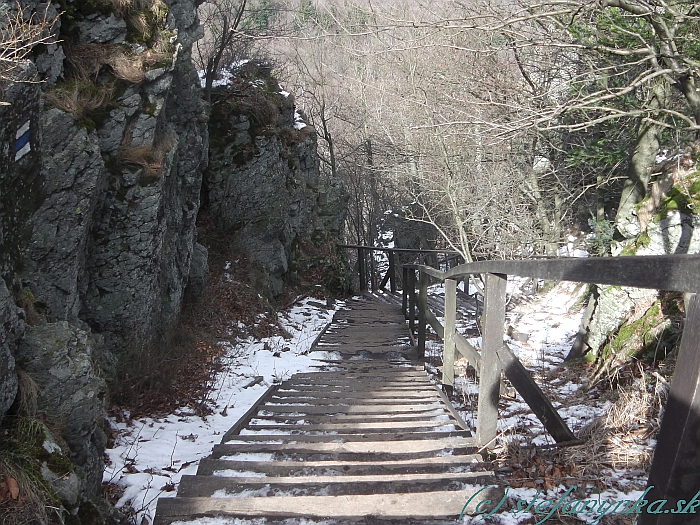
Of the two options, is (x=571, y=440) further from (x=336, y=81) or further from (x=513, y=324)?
(x=336, y=81)

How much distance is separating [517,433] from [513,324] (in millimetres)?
7193

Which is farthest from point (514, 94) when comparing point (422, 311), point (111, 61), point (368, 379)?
point (111, 61)

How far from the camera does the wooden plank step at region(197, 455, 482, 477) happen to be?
2862 millimetres

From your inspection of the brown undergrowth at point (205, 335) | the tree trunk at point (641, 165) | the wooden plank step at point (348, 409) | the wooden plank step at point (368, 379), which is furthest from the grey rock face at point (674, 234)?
the brown undergrowth at point (205, 335)

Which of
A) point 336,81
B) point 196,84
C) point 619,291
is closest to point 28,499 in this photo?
point 619,291

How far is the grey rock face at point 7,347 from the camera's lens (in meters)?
2.59

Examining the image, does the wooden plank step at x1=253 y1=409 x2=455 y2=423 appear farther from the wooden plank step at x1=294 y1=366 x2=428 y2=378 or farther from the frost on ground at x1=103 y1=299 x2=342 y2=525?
the wooden plank step at x1=294 y1=366 x2=428 y2=378

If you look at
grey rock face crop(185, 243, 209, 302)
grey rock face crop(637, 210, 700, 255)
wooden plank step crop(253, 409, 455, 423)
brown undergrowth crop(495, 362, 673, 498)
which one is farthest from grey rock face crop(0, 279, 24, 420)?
grey rock face crop(637, 210, 700, 255)

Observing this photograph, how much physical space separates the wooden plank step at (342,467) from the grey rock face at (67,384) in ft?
2.60

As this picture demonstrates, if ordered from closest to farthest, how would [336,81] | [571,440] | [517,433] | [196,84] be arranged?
[571,440] < [517,433] < [196,84] < [336,81]

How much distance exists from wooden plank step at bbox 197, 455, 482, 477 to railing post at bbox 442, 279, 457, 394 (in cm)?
204

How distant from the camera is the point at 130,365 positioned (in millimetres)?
5750

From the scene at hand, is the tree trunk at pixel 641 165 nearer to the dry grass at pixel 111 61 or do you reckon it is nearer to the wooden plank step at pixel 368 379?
the wooden plank step at pixel 368 379

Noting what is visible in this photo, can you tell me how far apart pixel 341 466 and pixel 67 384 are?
5.85 feet
